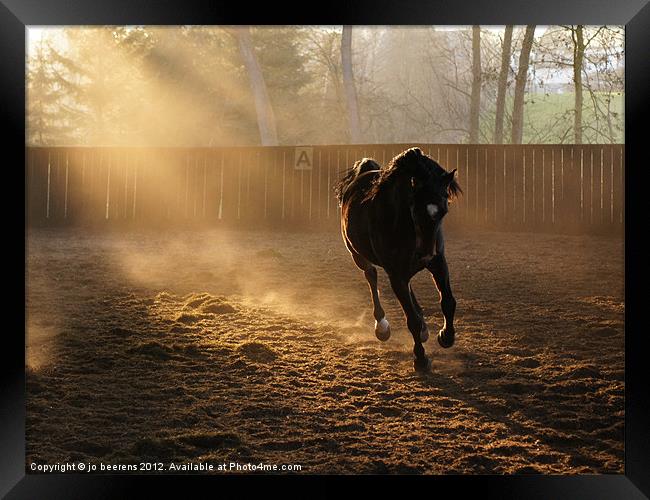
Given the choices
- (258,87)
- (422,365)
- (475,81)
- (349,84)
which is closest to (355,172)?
(422,365)

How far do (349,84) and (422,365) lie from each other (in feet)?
64.0

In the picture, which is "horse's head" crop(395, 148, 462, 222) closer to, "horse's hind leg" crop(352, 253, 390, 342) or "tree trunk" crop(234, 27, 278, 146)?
"horse's hind leg" crop(352, 253, 390, 342)

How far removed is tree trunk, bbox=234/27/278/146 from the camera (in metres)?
23.2

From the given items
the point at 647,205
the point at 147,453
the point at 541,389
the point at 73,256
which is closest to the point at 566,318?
the point at 541,389

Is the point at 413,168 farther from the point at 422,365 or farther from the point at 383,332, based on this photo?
the point at 383,332

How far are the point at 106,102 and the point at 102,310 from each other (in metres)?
22.9

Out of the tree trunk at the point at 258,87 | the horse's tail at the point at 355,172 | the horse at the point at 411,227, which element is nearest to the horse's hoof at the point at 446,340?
the horse at the point at 411,227

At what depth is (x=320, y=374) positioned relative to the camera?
4.79m

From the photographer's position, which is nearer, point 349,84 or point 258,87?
point 349,84

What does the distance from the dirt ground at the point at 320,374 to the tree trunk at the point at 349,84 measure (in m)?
14.7

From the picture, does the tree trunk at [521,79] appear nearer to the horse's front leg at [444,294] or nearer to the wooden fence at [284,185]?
the wooden fence at [284,185]

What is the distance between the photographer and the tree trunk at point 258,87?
912 inches

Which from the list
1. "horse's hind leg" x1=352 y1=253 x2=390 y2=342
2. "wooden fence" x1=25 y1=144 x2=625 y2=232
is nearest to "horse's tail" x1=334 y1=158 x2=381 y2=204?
"horse's hind leg" x1=352 y1=253 x2=390 y2=342

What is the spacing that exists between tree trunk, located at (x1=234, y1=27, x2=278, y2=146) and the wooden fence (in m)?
7.64
